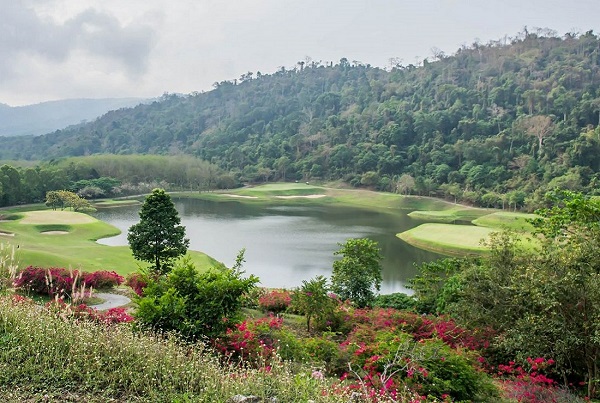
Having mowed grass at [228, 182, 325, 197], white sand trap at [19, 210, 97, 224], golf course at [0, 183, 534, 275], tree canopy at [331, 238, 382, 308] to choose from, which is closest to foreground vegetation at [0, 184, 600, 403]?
golf course at [0, 183, 534, 275]

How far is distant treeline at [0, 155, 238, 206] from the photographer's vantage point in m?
62.2

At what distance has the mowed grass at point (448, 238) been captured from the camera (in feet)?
119

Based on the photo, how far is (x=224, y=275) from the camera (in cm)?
943

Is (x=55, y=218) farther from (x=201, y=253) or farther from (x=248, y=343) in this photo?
(x=248, y=343)

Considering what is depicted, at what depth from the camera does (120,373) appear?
20.4 ft

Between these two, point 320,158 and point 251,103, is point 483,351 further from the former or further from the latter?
point 251,103

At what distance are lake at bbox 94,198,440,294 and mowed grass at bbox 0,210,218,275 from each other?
2.55 m

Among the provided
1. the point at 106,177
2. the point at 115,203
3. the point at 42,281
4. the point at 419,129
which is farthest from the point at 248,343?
the point at 419,129

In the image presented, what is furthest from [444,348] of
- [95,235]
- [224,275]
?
[95,235]

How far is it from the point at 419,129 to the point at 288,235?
64.3 metres

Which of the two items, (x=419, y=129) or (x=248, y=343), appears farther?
(x=419, y=129)

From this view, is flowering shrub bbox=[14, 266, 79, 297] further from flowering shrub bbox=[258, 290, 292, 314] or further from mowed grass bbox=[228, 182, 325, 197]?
mowed grass bbox=[228, 182, 325, 197]

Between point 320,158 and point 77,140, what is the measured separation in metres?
102

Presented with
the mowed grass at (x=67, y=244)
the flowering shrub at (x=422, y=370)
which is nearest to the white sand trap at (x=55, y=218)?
the mowed grass at (x=67, y=244)
